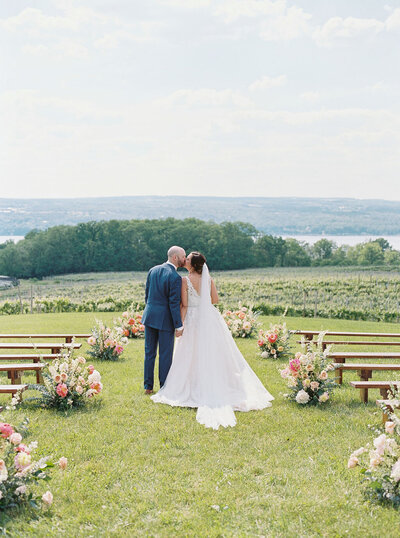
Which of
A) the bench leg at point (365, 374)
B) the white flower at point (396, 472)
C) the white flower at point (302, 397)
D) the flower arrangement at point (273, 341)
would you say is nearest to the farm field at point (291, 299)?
the flower arrangement at point (273, 341)

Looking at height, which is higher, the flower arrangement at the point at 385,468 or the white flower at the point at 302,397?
the flower arrangement at the point at 385,468

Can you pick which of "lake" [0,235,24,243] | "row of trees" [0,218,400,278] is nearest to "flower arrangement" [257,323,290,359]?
"row of trees" [0,218,400,278]

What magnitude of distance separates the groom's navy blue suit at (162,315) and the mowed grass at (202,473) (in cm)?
58

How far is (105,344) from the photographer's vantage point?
35.0 ft

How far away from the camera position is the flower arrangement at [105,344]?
10.6m

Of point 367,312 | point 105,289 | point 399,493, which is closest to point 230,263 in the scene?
point 105,289

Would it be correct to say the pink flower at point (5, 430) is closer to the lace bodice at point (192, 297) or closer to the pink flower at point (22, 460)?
the pink flower at point (22, 460)

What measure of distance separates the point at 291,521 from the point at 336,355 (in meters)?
4.70

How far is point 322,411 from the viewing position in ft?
22.4

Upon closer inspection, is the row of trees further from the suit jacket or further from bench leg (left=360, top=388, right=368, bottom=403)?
bench leg (left=360, top=388, right=368, bottom=403)

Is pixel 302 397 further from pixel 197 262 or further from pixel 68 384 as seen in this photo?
pixel 68 384

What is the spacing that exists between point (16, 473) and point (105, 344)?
263 inches

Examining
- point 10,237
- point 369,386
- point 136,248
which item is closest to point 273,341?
point 369,386

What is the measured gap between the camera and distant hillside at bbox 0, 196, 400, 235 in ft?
440
